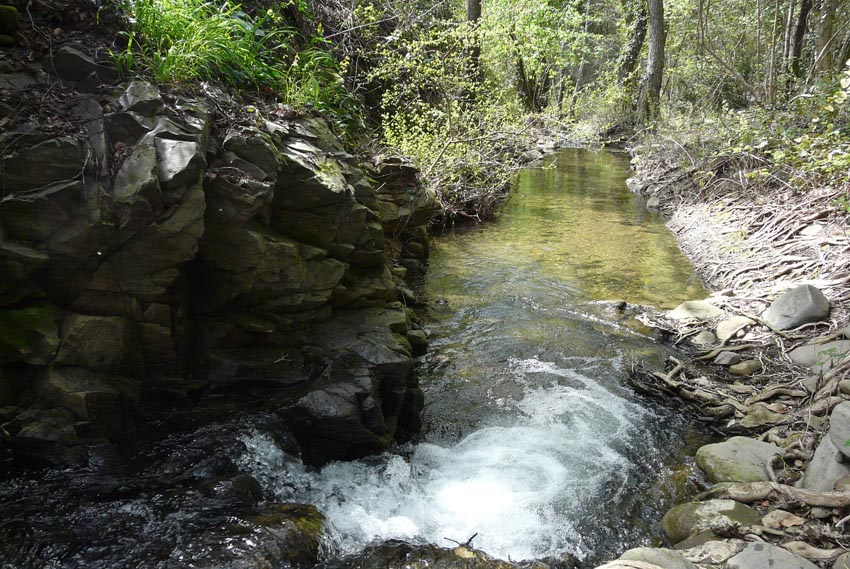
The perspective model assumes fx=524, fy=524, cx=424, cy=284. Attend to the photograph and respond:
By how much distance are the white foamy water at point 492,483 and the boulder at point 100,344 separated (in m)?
1.07

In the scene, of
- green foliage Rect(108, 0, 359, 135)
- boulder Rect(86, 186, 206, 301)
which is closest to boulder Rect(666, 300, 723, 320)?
green foliage Rect(108, 0, 359, 135)

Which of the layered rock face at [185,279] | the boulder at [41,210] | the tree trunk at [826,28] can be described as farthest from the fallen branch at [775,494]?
the tree trunk at [826,28]

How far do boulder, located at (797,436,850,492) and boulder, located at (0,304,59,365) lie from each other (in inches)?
213

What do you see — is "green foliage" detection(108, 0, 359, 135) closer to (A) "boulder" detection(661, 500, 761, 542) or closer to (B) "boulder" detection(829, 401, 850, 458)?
(A) "boulder" detection(661, 500, 761, 542)

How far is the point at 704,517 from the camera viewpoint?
12.3 feet

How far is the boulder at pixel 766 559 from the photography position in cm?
305

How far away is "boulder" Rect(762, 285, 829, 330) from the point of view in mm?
5941

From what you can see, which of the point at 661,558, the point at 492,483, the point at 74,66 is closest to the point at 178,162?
the point at 74,66

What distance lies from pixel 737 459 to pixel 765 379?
164 centimetres

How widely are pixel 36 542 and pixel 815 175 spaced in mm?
10151

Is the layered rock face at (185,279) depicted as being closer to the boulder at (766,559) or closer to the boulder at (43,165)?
the boulder at (43,165)

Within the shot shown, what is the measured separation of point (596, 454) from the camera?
4.74 meters

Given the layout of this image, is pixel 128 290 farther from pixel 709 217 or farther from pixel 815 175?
pixel 709 217

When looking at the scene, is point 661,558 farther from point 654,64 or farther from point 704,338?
point 654,64
